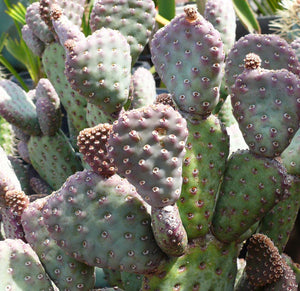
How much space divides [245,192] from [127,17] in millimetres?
664

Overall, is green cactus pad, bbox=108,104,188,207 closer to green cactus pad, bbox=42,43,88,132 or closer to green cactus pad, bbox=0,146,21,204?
green cactus pad, bbox=0,146,21,204

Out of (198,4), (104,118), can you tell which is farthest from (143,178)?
(198,4)

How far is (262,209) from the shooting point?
1.15m

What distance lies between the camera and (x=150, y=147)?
36.9 inches

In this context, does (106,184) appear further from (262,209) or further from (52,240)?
(262,209)

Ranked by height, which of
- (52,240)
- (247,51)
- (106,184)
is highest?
(247,51)

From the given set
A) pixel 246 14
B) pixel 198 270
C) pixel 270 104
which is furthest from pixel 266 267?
pixel 246 14

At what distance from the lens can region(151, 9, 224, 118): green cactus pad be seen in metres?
1.09

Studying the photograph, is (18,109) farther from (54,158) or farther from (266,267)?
(266,267)

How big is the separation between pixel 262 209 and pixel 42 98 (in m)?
0.97

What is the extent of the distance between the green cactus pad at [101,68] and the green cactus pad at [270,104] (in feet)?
1.05

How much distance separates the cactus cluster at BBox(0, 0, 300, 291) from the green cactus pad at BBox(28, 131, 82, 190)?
42 cm

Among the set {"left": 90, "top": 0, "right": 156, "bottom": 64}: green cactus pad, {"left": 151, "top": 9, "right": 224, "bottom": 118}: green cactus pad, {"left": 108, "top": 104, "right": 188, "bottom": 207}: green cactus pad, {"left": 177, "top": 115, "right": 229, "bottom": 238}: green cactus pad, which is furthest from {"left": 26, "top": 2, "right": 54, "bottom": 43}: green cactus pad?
{"left": 108, "top": 104, "right": 188, "bottom": 207}: green cactus pad

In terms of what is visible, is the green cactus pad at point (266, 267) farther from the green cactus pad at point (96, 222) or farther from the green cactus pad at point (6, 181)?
the green cactus pad at point (6, 181)
